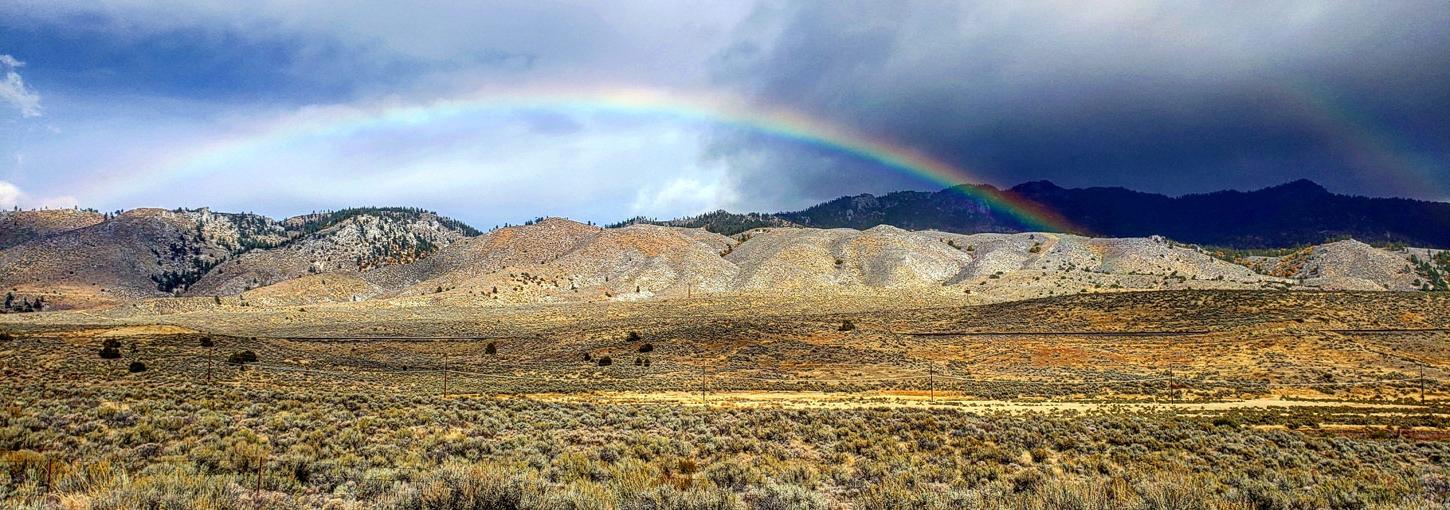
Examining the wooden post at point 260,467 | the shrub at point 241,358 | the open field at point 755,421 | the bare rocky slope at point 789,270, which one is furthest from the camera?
the bare rocky slope at point 789,270

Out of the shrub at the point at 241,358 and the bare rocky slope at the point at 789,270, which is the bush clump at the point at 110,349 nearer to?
the shrub at the point at 241,358

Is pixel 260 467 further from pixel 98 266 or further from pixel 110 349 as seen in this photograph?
pixel 98 266

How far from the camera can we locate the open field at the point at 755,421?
11.9 metres

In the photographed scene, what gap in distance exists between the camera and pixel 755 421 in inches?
885

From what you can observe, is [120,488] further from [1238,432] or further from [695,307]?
[695,307]

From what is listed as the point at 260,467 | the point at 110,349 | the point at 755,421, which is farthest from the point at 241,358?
the point at 260,467

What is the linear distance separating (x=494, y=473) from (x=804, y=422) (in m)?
12.3

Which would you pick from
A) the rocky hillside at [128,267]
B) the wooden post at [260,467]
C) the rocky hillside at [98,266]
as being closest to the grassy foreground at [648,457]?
the wooden post at [260,467]

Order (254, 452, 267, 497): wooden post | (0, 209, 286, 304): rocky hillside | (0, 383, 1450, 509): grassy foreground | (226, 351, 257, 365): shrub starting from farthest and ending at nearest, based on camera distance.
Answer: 1. (0, 209, 286, 304): rocky hillside
2. (226, 351, 257, 365): shrub
3. (254, 452, 267, 497): wooden post
4. (0, 383, 1450, 509): grassy foreground

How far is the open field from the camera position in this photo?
11914 mm

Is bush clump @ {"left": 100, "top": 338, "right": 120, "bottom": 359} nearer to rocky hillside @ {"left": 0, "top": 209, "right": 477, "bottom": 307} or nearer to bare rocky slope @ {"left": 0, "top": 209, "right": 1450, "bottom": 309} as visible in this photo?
bare rocky slope @ {"left": 0, "top": 209, "right": 1450, "bottom": 309}

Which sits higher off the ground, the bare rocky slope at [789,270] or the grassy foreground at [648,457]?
the bare rocky slope at [789,270]

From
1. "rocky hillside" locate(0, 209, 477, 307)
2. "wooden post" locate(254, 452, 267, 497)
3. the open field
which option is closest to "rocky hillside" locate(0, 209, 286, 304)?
"rocky hillside" locate(0, 209, 477, 307)

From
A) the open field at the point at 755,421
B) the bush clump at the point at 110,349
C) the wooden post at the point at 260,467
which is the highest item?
the bush clump at the point at 110,349
